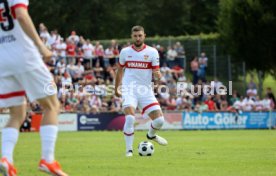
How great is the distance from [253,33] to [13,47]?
35.0 m

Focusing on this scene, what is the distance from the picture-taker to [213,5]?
6594 cm

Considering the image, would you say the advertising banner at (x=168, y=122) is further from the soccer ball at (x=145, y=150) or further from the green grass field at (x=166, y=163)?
the soccer ball at (x=145, y=150)

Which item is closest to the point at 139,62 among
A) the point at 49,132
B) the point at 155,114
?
the point at 155,114

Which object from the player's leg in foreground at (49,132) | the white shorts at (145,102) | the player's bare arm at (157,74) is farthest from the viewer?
the white shorts at (145,102)

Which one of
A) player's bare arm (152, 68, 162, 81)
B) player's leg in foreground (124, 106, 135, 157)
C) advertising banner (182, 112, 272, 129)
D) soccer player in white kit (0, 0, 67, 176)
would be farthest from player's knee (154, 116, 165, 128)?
advertising banner (182, 112, 272, 129)

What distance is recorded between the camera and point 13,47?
31.9 ft

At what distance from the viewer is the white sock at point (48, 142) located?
9.62 metres

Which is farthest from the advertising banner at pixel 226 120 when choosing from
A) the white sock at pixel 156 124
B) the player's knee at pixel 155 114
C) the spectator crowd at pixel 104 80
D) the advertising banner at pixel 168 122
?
the player's knee at pixel 155 114

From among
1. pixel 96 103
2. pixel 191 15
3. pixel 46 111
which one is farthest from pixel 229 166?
pixel 191 15

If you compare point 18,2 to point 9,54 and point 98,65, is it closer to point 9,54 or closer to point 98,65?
point 9,54

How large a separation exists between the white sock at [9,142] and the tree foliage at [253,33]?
3375cm

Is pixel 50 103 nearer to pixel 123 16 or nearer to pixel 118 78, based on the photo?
pixel 118 78

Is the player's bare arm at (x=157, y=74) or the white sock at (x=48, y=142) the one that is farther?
the player's bare arm at (x=157, y=74)

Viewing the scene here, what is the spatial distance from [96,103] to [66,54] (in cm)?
312
